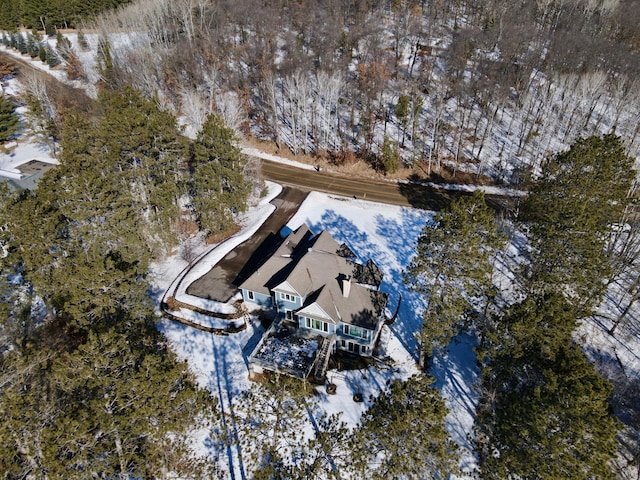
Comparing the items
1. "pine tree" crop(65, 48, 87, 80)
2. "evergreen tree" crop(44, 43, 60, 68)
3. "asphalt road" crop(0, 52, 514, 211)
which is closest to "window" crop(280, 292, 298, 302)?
"asphalt road" crop(0, 52, 514, 211)

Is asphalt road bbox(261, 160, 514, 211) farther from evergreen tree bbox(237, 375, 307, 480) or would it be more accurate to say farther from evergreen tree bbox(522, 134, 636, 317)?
evergreen tree bbox(237, 375, 307, 480)

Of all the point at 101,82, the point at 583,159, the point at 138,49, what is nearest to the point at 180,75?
the point at 138,49

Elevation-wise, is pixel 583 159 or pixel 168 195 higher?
pixel 583 159

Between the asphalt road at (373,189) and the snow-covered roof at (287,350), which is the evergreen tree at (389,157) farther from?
the snow-covered roof at (287,350)

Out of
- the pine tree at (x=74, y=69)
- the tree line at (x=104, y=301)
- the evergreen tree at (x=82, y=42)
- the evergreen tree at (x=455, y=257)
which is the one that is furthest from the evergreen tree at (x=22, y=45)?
the evergreen tree at (x=455, y=257)

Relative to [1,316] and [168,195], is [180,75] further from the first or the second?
[1,316]

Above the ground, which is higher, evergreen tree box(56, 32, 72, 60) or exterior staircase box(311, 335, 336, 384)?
evergreen tree box(56, 32, 72, 60)

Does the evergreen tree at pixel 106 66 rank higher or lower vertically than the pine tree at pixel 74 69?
higher
